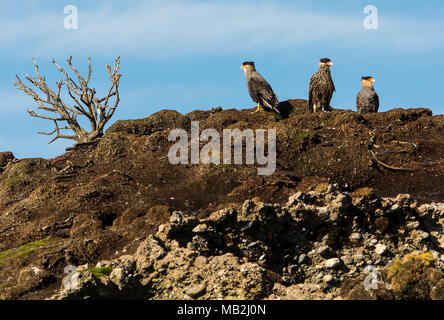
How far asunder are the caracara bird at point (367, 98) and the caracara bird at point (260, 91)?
3396mm

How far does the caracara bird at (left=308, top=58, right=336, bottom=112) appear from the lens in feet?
69.3

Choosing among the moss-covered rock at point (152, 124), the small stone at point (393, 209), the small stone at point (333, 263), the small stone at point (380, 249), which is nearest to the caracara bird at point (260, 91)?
the moss-covered rock at point (152, 124)

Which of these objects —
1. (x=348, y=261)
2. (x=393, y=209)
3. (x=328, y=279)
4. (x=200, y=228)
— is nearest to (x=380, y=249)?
(x=348, y=261)

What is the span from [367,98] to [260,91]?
154 inches

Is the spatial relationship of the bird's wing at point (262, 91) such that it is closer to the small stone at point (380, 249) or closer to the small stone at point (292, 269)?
the small stone at point (380, 249)

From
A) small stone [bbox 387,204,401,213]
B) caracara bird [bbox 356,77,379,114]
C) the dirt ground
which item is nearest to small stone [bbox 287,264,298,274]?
small stone [bbox 387,204,401,213]

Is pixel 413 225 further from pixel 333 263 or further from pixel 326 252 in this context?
pixel 333 263

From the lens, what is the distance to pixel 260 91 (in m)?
21.4

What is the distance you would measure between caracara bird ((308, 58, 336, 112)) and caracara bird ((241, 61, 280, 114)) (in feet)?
3.89

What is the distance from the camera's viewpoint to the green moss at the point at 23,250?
13344 millimetres

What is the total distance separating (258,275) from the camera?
9.73 metres

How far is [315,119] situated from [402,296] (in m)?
9.73

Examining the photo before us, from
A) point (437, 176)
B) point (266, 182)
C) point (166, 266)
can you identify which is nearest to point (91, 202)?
point (266, 182)

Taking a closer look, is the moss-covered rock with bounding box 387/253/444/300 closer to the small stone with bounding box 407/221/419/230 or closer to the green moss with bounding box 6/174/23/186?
the small stone with bounding box 407/221/419/230
